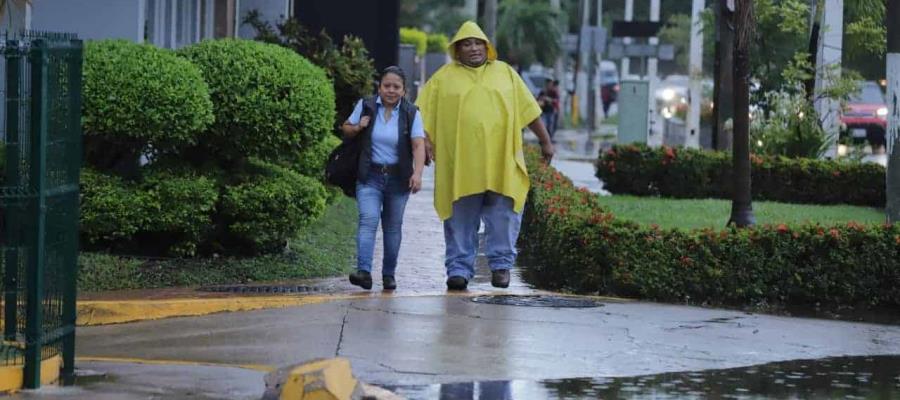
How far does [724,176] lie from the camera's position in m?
21.5

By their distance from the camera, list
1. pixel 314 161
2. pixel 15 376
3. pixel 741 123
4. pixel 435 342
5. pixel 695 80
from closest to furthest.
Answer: pixel 15 376 < pixel 435 342 < pixel 314 161 < pixel 741 123 < pixel 695 80

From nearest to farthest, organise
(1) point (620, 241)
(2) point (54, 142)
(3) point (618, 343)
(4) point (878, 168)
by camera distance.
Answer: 1. (2) point (54, 142)
2. (3) point (618, 343)
3. (1) point (620, 241)
4. (4) point (878, 168)

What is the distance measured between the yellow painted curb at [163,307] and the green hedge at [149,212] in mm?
1286

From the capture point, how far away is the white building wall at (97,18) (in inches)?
533

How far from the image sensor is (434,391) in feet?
25.8

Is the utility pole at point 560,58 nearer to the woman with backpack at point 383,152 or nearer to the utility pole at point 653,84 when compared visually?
the utility pole at point 653,84

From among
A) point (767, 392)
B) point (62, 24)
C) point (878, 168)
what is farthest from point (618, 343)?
point (878, 168)

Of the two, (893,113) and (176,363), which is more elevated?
(893,113)

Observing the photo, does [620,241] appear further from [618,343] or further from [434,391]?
[434,391]

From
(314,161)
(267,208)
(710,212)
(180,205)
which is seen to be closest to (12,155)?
(180,205)

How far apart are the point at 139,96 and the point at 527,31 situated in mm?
→ 52170

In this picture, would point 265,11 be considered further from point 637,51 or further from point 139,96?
point 637,51

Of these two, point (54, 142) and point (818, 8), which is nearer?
point (54, 142)

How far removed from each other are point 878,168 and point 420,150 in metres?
11.3
